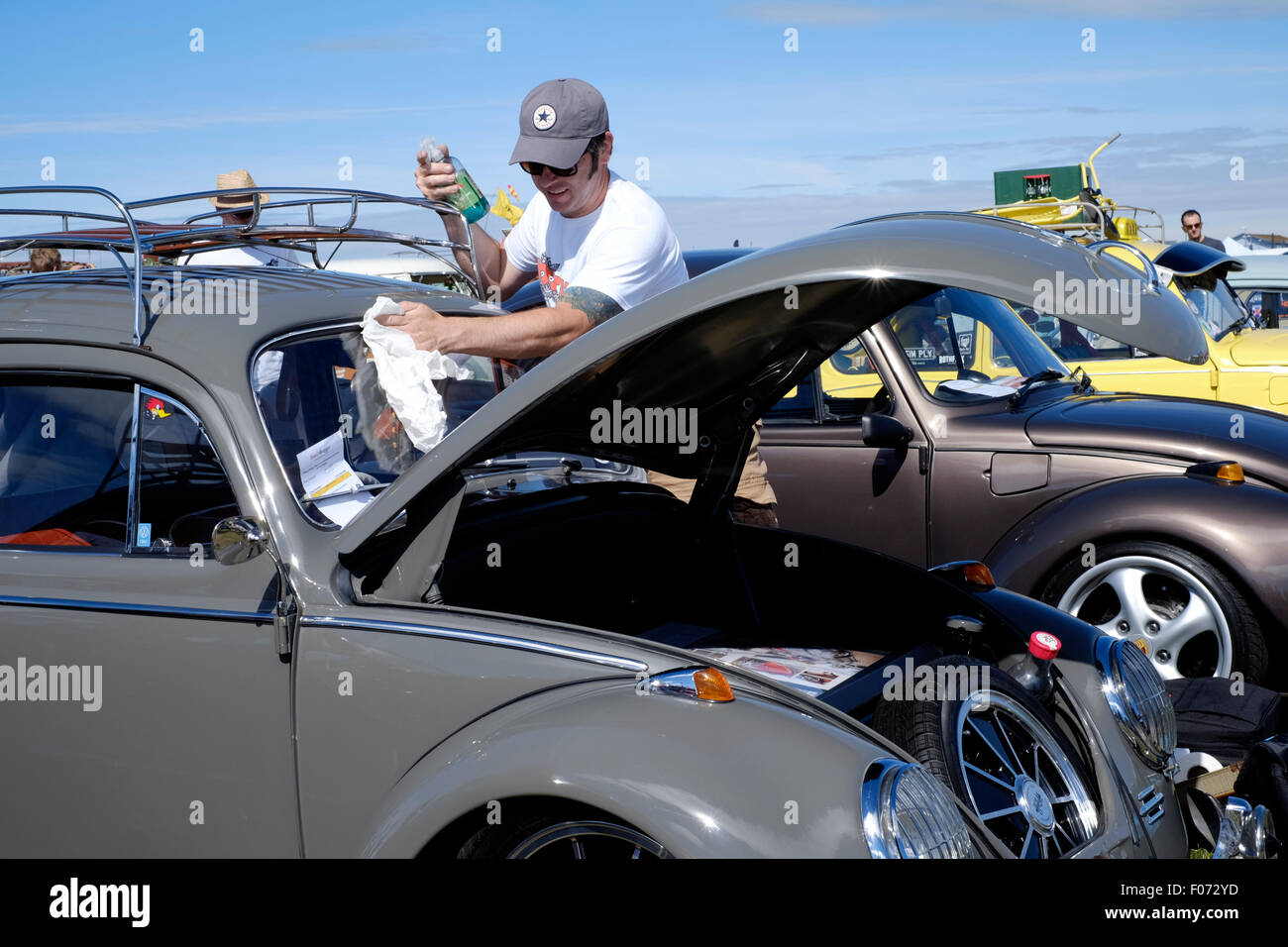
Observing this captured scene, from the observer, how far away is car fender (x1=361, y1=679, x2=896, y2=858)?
6.95 ft

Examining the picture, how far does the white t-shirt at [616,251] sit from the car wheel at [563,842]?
1723 millimetres

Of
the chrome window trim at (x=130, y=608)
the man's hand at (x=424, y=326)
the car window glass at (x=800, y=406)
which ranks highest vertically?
the man's hand at (x=424, y=326)

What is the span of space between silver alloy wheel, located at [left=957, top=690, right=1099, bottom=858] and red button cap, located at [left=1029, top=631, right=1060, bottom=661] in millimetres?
223

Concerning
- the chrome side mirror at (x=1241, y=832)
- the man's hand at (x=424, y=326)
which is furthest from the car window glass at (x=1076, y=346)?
the man's hand at (x=424, y=326)

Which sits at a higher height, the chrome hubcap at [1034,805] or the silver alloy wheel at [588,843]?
the silver alloy wheel at [588,843]

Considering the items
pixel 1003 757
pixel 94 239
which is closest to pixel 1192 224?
pixel 1003 757

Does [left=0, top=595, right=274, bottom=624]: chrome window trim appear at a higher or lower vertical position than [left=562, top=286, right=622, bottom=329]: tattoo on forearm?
lower

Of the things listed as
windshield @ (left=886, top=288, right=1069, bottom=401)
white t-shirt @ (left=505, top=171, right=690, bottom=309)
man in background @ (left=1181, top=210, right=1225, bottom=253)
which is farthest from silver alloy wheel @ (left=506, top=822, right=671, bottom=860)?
man in background @ (left=1181, top=210, right=1225, bottom=253)

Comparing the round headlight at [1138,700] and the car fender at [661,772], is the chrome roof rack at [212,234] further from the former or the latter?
the round headlight at [1138,700]

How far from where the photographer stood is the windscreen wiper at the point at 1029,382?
5.70 metres

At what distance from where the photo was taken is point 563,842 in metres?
2.31

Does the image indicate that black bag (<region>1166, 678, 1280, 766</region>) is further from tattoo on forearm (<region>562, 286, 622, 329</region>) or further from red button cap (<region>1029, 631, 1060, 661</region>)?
tattoo on forearm (<region>562, 286, 622, 329</region>)

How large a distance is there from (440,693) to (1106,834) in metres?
1.57
